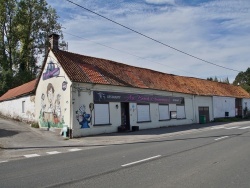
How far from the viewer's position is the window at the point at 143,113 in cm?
2656

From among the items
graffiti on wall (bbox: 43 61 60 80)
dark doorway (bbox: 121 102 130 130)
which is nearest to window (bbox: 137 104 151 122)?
dark doorway (bbox: 121 102 130 130)

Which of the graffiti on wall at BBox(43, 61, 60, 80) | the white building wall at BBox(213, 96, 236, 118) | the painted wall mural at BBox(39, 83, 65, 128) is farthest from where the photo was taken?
the white building wall at BBox(213, 96, 236, 118)

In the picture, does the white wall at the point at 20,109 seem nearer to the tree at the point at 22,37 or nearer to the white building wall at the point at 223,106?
the tree at the point at 22,37

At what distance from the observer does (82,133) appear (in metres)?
21.0

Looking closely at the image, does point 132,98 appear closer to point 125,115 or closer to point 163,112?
point 125,115

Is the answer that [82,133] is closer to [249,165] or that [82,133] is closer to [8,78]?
[249,165]

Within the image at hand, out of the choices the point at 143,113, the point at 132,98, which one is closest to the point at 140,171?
the point at 132,98

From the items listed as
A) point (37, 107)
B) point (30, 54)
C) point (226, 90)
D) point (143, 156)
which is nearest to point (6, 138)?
point (37, 107)

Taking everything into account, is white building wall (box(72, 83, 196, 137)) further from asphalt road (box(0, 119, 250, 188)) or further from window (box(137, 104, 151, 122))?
asphalt road (box(0, 119, 250, 188))

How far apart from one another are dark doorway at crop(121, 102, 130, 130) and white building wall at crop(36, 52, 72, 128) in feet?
18.0

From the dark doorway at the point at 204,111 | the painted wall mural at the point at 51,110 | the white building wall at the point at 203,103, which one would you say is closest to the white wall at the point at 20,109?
the painted wall mural at the point at 51,110

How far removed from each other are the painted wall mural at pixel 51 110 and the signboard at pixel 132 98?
10.1 ft

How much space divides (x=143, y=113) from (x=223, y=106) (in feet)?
67.8

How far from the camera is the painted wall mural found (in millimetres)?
22630
